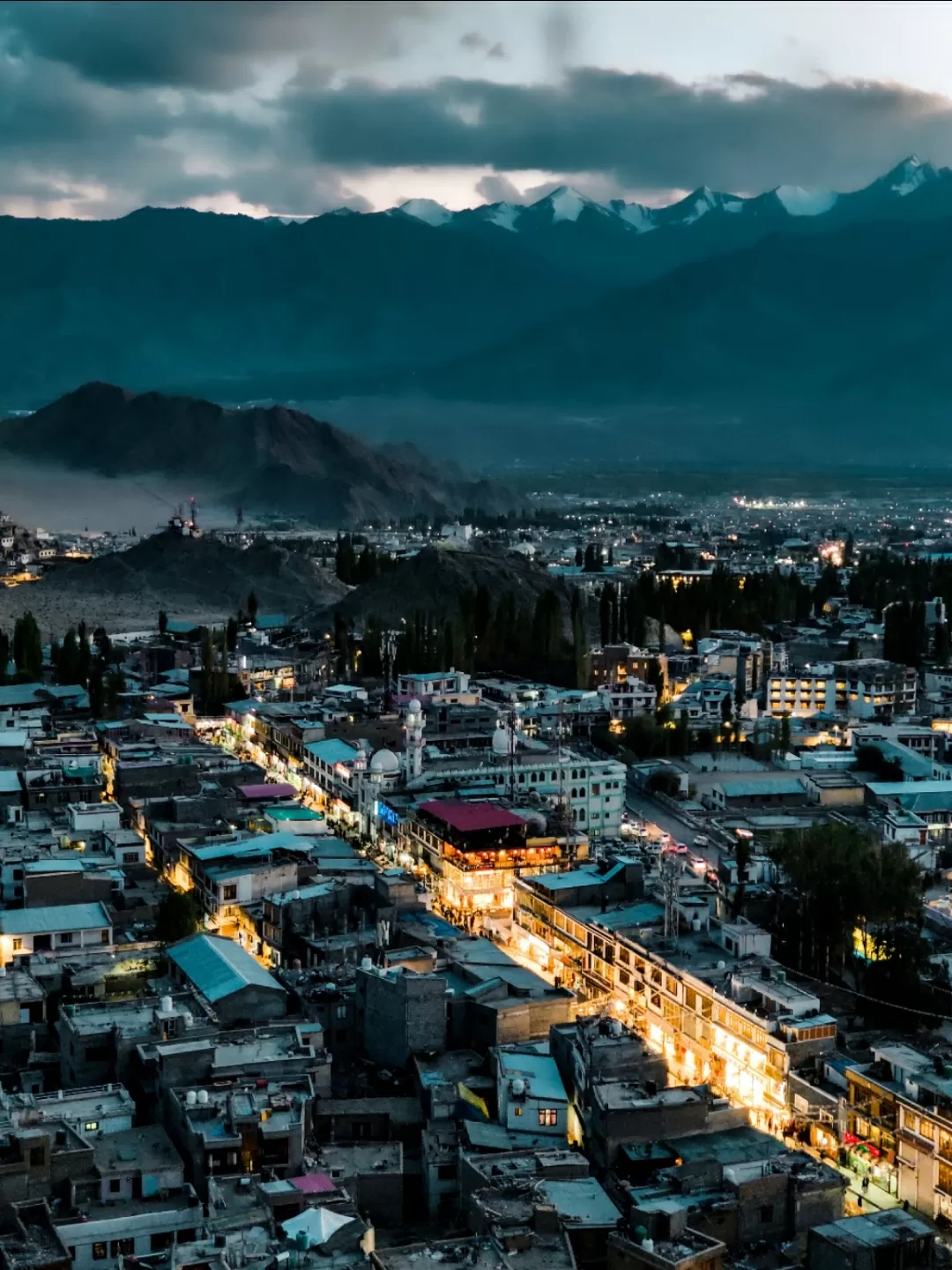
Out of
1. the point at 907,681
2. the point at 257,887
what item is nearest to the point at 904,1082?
the point at 257,887

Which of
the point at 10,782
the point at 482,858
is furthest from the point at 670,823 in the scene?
the point at 10,782

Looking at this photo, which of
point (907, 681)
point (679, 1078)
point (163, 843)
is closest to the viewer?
point (679, 1078)

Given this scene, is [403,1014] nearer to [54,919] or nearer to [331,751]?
[54,919]

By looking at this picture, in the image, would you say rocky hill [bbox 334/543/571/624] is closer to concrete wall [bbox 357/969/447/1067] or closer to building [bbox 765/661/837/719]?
building [bbox 765/661/837/719]

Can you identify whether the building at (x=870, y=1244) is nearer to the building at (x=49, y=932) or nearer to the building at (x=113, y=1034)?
the building at (x=113, y=1034)

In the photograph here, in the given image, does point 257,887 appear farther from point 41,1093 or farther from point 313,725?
point 313,725

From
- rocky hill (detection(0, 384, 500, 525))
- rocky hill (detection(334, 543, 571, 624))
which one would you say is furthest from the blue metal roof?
rocky hill (detection(0, 384, 500, 525))

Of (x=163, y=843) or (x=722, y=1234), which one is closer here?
(x=722, y=1234)
